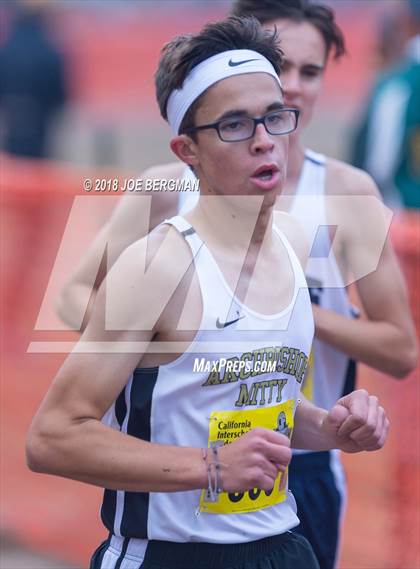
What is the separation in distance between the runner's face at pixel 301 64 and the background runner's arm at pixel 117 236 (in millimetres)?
433

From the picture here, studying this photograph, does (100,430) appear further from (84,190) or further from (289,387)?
(84,190)

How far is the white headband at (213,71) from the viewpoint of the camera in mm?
2736

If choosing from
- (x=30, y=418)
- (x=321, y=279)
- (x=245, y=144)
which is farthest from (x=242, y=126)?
(x=30, y=418)

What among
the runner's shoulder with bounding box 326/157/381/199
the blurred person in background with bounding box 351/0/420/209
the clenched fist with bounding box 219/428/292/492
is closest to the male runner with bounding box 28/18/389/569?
the clenched fist with bounding box 219/428/292/492

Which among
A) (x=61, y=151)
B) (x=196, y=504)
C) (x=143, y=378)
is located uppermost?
(x=61, y=151)

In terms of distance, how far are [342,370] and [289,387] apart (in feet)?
3.49

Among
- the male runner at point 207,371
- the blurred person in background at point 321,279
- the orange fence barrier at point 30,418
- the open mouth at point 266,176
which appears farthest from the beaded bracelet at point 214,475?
the orange fence barrier at point 30,418

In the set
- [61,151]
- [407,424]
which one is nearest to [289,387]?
[407,424]

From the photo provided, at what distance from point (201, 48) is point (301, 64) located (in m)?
0.96

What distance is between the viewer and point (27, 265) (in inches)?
245

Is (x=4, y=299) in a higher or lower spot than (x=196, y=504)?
higher

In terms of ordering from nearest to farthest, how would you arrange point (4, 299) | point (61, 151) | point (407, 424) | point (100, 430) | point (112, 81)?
point (100, 430)
point (407, 424)
point (4, 299)
point (61, 151)
point (112, 81)

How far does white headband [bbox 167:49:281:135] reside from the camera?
274 cm

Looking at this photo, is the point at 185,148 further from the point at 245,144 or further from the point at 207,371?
the point at 207,371
